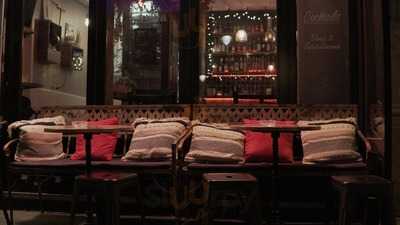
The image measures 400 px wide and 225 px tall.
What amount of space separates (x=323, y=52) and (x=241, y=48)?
3.17 m

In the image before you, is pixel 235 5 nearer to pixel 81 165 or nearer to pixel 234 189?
pixel 81 165

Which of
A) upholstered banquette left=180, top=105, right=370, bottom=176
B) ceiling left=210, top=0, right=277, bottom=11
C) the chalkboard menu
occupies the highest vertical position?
ceiling left=210, top=0, right=277, bottom=11

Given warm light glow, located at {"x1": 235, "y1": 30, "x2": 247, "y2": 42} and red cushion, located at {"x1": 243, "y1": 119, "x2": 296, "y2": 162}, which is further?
warm light glow, located at {"x1": 235, "y1": 30, "x2": 247, "y2": 42}

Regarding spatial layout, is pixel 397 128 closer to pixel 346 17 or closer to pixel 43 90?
pixel 346 17

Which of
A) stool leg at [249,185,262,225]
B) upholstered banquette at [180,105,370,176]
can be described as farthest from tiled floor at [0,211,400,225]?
stool leg at [249,185,262,225]

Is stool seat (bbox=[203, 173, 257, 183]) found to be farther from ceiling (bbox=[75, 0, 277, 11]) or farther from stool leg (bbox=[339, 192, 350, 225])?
ceiling (bbox=[75, 0, 277, 11])

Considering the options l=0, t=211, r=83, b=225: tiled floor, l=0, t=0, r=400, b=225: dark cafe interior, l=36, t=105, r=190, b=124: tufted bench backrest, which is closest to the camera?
l=0, t=0, r=400, b=225: dark cafe interior

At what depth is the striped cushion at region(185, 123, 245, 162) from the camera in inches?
160

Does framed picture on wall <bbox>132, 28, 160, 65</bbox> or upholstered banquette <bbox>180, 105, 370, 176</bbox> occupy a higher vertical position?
framed picture on wall <bbox>132, 28, 160, 65</bbox>

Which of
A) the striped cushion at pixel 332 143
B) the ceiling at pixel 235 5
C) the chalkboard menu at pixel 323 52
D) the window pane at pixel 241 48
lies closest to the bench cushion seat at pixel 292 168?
the striped cushion at pixel 332 143

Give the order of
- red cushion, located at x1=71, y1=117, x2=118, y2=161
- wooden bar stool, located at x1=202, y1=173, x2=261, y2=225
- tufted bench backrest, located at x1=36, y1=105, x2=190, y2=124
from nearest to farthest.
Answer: wooden bar stool, located at x1=202, y1=173, x2=261, y2=225, red cushion, located at x1=71, y1=117, x2=118, y2=161, tufted bench backrest, located at x1=36, y1=105, x2=190, y2=124

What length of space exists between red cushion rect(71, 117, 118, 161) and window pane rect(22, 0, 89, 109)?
3.85 ft

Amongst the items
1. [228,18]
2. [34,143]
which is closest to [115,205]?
[34,143]

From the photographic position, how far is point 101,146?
14.5 ft
